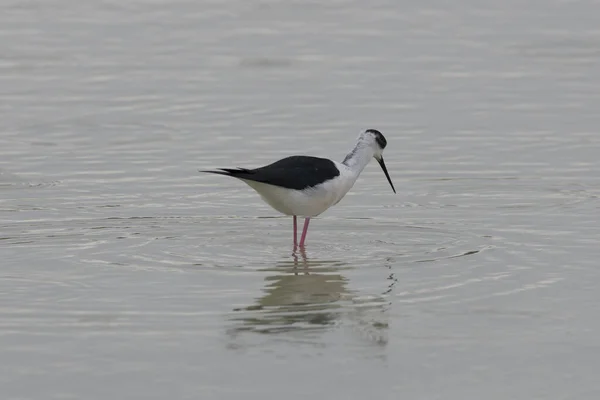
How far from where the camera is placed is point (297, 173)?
10.3 metres

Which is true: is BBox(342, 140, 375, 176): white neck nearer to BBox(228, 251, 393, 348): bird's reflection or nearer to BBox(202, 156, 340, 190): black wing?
BBox(202, 156, 340, 190): black wing

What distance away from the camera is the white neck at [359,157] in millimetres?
11180

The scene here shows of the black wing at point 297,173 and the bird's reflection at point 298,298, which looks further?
the black wing at point 297,173

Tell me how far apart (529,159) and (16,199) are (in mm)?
4977

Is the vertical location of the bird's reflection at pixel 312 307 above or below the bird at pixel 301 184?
below

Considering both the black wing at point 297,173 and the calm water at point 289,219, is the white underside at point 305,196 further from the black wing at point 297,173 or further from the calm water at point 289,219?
the calm water at point 289,219

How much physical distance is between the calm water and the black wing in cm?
49

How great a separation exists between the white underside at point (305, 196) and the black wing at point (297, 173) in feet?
0.16

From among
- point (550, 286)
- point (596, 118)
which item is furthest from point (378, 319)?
point (596, 118)

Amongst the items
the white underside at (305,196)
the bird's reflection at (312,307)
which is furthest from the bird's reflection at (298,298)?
the white underside at (305,196)

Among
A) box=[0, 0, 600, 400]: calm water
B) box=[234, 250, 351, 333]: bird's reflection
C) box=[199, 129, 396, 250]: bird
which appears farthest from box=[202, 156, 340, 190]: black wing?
box=[234, 250, 351, 333]: bird's reflection

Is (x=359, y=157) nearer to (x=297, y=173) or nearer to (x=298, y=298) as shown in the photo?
(x=297, y=173)

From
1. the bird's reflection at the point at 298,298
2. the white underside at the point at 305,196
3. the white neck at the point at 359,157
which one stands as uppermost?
the white neck at the point at 359,157

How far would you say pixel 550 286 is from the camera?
28.0 ft
